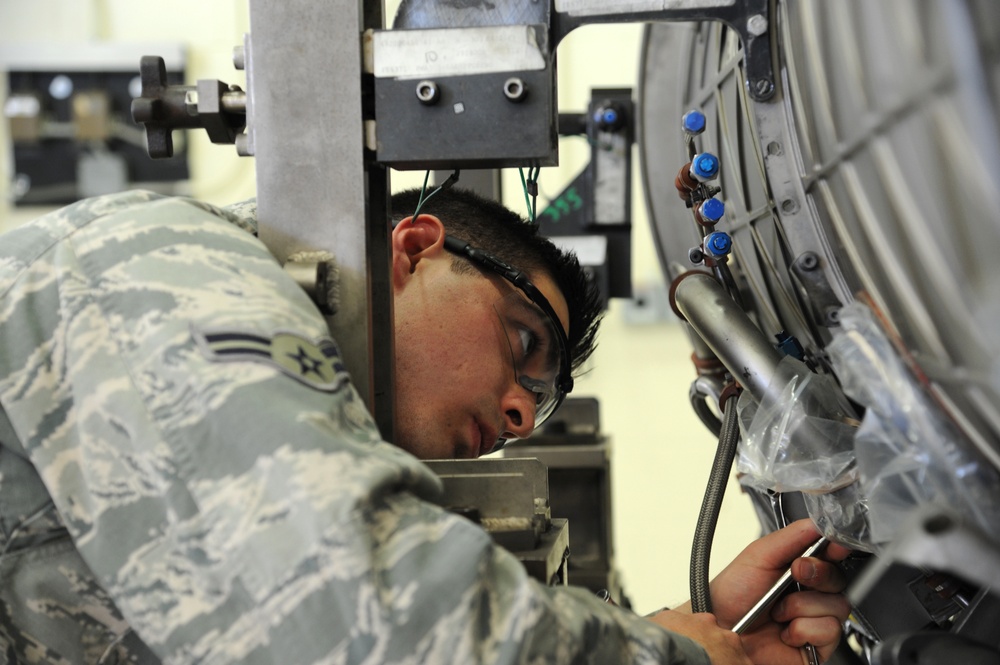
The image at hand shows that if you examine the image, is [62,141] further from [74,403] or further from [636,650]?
[636,650]

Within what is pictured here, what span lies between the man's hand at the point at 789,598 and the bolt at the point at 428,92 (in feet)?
1.84

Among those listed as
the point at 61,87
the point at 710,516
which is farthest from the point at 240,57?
the point at 61,87

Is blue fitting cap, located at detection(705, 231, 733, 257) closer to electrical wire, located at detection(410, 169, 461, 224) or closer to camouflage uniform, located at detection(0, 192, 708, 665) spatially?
electrical wire, located at detection(410, 169, 461, 224)

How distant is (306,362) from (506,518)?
0.25 metres

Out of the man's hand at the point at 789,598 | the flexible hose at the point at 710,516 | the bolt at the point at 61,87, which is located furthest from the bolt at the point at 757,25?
the bolt at the point at 61,87

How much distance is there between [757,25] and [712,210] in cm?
20

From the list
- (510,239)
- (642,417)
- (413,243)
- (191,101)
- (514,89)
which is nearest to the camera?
(514,89)

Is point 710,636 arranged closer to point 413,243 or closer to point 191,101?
point 413,243

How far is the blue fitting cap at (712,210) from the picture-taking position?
955 mm

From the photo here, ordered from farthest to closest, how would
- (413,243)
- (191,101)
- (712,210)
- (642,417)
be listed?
1. (642,417)
2. (413,243)
3. (712,210)
4. (191,101)

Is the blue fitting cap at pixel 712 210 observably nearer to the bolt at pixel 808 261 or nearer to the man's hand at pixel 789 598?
the bolt at pixel 808 261

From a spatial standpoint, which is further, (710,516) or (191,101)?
(710,516)

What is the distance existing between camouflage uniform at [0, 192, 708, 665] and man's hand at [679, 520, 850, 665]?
0.29m

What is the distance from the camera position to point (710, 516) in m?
0.98
